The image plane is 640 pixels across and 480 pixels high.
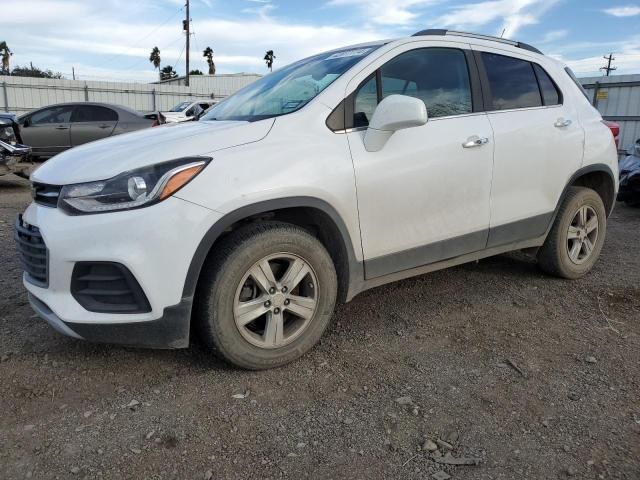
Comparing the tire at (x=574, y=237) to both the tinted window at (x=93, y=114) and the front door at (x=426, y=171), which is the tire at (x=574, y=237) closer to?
the front door at (x=426, y=171)

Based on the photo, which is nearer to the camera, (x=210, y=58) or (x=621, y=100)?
(x=621, y=100)

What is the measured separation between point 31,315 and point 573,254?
4168 mm

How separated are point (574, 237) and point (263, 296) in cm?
286

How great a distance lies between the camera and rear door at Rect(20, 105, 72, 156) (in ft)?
38.4

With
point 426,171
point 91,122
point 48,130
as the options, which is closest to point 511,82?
point 426,171

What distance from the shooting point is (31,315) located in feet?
11.9

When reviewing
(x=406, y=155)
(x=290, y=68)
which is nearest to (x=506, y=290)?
(x=406, y=155)

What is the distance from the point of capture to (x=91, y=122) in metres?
12.1

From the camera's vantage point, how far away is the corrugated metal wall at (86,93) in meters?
23.3

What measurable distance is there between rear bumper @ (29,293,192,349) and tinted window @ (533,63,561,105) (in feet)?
10.1

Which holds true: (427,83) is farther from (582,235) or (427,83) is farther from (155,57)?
(155,57)

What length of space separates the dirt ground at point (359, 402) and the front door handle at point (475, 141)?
3.85 ft

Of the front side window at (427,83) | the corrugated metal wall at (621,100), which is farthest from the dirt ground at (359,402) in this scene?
the corrugated metal wall at (621,100)

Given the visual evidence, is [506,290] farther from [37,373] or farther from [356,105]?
[37,373]
